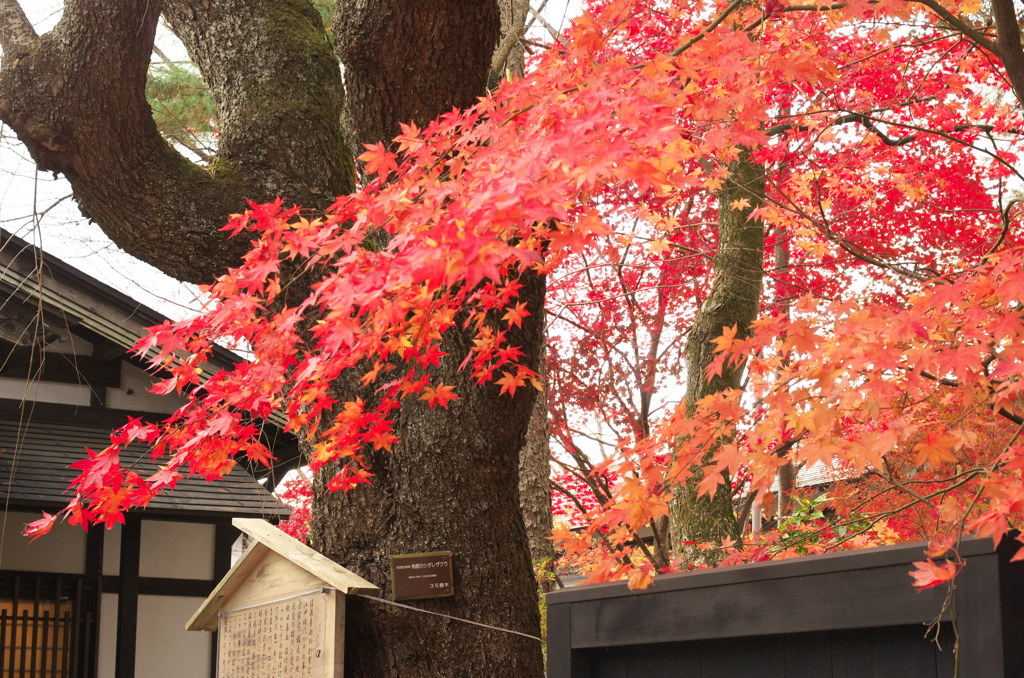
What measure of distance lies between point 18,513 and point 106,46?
18.5 ft

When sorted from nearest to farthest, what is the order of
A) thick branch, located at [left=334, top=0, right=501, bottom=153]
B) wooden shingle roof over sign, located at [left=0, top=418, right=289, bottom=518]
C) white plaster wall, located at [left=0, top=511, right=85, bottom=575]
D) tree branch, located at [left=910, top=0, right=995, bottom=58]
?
tree branch, located at [left=910, top=0, right=995, bottom=58], thick branch, located at [left=334, top=0, right=501, bottom=153], wooden shingle roof over sign, located at [left=0, top=418, right=289, bottom=518], white plaster wall, located at [left=0, top=511, right=85, bottom=575]

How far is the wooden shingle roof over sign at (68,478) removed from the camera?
7.87 metres

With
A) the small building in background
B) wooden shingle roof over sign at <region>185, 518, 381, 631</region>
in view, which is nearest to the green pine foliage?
the small building in background

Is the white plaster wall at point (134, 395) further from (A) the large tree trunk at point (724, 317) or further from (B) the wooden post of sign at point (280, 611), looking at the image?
(A) the large tree trunk at point (724, 317)

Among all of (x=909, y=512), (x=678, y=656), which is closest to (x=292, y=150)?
(x=678, y=656)

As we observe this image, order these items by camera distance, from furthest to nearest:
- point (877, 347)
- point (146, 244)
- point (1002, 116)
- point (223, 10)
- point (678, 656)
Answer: point (1002, 116), point (223, 10), point (146, 244), point (678, 656), point (877, 347)

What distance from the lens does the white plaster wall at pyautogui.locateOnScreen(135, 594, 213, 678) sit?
8578 mm

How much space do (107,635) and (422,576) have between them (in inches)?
210

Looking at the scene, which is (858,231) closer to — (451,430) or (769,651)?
(451,430)

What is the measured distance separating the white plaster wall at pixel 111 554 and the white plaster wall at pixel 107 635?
22 cm

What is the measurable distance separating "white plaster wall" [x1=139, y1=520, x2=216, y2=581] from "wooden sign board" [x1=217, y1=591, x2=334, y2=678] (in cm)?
433

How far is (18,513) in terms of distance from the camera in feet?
27.6

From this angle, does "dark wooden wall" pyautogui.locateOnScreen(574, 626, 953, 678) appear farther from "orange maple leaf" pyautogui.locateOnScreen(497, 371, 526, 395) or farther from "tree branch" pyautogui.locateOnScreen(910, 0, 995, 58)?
"tree branch" pyautogui.locateOnScreen(910, 0, 995, 58)

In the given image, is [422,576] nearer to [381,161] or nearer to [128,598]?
[381,161]
